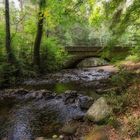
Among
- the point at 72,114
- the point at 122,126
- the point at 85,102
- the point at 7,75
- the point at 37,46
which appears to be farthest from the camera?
the point at 37,46

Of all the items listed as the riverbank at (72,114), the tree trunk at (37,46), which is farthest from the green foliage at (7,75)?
the tree trunk at (37,46)

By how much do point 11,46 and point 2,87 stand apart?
3482 millimetres

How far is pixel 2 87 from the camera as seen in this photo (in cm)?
1568

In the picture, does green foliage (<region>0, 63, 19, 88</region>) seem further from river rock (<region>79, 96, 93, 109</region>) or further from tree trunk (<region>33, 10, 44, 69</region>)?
river rock (<region>79, 96, 93, 109</region>)

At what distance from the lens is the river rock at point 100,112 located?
7777mm

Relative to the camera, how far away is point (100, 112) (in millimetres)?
7895

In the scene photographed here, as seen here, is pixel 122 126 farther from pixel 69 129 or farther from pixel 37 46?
pixel 37 46

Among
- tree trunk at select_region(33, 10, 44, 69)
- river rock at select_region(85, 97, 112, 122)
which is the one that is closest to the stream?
river rock at select_region(85, 97, 112, 122)

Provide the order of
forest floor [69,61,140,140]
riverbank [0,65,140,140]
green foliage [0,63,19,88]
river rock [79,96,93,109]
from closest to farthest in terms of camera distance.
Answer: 1. forest floor [69,61,140,140]
2. riverbank [0,65,140,140]
3. river rock [79,96,93,109]
4. green foliage [0,63,19,88]

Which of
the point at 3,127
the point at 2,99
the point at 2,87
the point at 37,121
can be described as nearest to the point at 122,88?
the point at 37,121

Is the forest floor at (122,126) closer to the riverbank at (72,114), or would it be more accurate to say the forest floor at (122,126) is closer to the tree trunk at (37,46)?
the riverbank at (72,114)

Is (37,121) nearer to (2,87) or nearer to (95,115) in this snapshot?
(95,115)

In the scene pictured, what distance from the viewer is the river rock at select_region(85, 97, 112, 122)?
7.78m

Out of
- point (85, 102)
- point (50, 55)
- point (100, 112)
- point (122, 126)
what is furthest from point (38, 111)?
point (50, 55)
